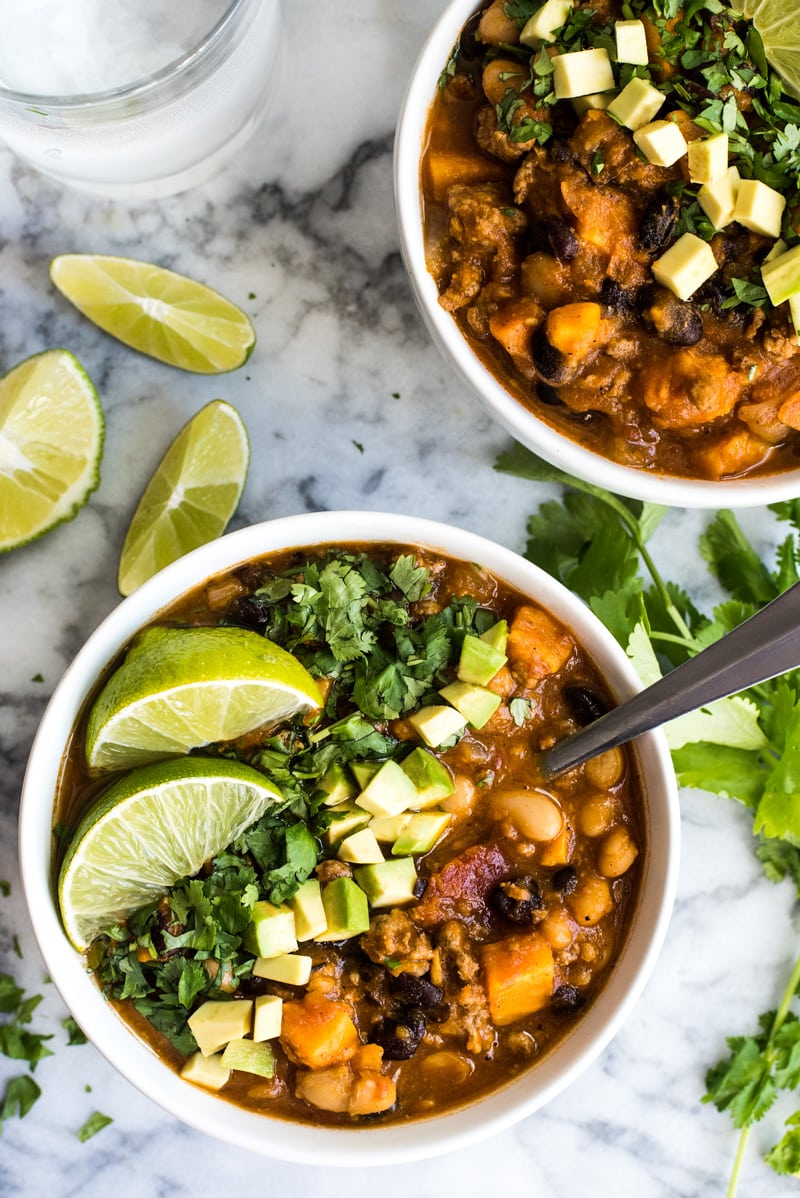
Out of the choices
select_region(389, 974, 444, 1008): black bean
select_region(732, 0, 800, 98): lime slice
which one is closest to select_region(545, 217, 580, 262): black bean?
select_region(732, 0, 800, 98): lime slice

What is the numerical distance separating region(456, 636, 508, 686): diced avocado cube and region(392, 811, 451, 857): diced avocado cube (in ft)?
1.22

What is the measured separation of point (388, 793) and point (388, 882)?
0.23m

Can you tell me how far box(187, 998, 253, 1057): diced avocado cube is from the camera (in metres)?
2.69

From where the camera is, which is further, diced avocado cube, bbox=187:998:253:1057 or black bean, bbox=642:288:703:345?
diced avocado cube, bbox=187:998:253:1057

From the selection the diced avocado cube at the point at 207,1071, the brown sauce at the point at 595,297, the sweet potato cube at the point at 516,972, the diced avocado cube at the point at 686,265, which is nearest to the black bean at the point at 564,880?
the sweet potato cube at the point at 516,972

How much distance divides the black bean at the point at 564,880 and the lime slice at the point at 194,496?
1323 millimetres

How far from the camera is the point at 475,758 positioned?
2.83 m

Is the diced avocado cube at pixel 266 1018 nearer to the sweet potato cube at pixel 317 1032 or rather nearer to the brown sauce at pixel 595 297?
the sweet potato cube at pixel 317 1032

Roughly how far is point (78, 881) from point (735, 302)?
2.06 metres

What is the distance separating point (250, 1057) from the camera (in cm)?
276

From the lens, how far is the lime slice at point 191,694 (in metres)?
2.47

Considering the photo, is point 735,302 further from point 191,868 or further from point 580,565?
point 191,868

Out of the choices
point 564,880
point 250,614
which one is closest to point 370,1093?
point 564,880

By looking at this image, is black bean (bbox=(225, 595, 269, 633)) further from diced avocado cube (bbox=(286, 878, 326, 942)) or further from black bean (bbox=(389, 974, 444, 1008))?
black bean (bbox=(389, 974, 444, 1008))
